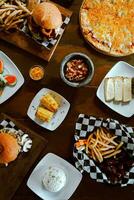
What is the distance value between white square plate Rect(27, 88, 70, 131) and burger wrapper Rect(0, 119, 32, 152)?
7 centimetres

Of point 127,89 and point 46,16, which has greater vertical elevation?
point 46,16

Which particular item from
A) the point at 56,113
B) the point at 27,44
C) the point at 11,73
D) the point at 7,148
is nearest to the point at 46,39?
the point at 27,44

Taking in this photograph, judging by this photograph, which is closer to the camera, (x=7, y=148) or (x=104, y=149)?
(x=7, y=148)

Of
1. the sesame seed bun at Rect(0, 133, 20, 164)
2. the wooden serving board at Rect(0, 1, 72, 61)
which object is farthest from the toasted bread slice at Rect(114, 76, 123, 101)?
the sesame seed bun at Rect(0, 133, 20, 164)

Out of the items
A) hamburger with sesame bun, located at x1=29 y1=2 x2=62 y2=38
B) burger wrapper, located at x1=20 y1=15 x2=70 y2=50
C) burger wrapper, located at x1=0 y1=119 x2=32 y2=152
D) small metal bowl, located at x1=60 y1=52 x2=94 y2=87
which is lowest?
burger wrapper, located at x1=0 y1=119 x2=32 y2=152

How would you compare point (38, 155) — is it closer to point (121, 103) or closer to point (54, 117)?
point (54, 117)

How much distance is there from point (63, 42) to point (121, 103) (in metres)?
0.33

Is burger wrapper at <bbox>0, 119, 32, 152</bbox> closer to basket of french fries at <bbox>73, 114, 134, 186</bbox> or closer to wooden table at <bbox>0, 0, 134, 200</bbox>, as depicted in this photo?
wooden table at <bbox>0, 0, 134, 200</bbox>

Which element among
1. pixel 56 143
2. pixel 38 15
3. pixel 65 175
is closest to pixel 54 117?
pixel 56 143

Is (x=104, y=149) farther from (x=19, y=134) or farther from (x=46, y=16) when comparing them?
(x=46, y=16)

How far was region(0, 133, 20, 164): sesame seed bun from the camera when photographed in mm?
1892

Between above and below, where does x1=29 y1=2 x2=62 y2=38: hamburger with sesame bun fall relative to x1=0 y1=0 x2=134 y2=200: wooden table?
above

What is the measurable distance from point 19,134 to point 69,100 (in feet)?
0.77

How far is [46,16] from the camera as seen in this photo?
196 cm
